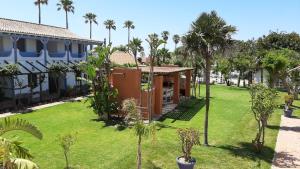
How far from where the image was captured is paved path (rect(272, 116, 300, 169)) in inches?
519

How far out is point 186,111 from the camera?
2386 centimetres

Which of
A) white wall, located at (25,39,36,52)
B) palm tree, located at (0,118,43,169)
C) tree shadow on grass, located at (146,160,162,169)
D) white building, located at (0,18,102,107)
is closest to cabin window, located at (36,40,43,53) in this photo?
white building, located at (0,18,102,107)

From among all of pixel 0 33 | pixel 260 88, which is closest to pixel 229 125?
pixel 260 88

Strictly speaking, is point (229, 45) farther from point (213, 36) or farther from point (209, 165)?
point (209, 165)

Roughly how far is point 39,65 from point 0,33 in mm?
6053

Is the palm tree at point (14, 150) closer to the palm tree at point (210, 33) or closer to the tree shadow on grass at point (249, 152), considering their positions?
the palm tree at point (210, 33)

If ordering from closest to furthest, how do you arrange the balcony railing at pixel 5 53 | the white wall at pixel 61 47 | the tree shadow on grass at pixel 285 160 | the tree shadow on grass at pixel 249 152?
the tree shadow on grass at pixel 285 160
the tree shadow on grass at pixel 249 152
the balcony railing at pixel 5 53
the white wall at pixel 61 47

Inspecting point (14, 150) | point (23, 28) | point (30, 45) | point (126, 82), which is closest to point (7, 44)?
point (23, 28)

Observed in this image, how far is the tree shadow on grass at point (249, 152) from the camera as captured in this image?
45.1 feet

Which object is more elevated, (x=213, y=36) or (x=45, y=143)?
(x=213, y=36)

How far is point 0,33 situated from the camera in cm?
2395

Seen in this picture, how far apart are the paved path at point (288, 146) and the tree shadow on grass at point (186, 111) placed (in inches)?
243

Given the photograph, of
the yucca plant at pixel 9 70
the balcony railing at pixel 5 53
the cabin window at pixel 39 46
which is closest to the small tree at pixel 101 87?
the yucca plant at pixel 9 70

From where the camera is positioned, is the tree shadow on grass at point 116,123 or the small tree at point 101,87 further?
the small tree at point 101,87
